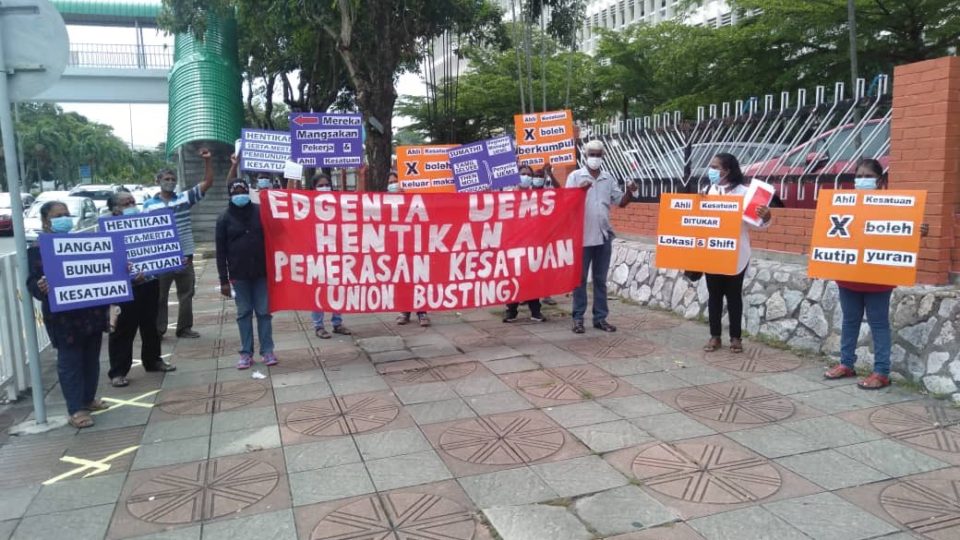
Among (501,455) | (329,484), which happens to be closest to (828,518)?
(501,455)

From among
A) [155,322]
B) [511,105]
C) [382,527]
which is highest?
[511,105]

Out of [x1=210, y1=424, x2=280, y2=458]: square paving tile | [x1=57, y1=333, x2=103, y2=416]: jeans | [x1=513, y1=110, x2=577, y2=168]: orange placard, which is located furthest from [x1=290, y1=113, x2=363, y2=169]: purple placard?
[x1=210, y1=424, x2=280, y2=458]: square paving tile

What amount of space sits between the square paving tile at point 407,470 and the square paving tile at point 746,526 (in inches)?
57.2

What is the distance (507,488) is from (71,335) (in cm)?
340

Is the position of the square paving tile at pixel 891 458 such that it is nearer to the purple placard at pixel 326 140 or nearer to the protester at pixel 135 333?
the protester at pixel 135 333

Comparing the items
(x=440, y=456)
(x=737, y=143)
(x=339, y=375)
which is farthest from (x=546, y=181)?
(x=440, y=456)

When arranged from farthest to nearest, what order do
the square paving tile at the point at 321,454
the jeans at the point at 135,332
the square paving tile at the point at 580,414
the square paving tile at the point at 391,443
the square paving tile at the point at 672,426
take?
the jeans at the point at 135,332, the square paving tile at the point at 580,414, the square paving tile at the point at 672,426, the square paving tile at the point at 391,443, the square paving tile at the point at 321,454

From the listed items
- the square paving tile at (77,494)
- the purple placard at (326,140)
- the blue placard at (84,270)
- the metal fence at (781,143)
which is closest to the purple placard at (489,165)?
the purple placard at (326,140)

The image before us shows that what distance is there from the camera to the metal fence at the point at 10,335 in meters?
5.74

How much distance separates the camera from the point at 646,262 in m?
8.99

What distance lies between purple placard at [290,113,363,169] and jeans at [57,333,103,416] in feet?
15.9

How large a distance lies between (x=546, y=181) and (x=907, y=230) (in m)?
4.80

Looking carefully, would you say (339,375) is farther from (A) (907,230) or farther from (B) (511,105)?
(B) (511,105)

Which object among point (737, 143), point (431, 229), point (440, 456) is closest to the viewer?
point (440, 456)
